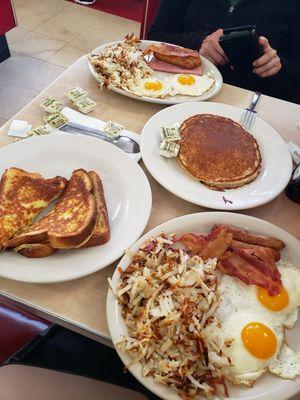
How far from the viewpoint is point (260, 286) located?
115 centimetres

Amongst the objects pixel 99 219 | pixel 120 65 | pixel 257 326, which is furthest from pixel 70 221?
pixel 120 65

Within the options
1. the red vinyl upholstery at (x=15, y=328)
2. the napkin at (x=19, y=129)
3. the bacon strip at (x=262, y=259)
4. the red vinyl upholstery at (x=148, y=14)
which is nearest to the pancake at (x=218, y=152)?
the bacon strip at (x=262, y=259)

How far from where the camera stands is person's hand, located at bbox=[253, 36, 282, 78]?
6.43 ft

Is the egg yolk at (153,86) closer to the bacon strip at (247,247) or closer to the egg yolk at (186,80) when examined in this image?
the egg yolk at (186,80)

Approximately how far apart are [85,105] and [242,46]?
0.84 m

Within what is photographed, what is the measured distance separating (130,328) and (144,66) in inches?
55.6

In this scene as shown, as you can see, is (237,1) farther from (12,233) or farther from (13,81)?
(13,81)

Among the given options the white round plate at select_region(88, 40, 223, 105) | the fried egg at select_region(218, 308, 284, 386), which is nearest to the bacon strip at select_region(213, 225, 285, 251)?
the fried egg at select_region(218, 308, 284, 386)

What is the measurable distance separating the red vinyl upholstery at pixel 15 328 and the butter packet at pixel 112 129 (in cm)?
84

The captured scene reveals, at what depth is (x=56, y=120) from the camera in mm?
1637

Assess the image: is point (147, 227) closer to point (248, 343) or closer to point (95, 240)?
point (95, 240)

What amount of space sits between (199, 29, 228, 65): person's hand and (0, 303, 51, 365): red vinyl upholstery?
166 cm

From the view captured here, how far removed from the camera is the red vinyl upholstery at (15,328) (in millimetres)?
1438

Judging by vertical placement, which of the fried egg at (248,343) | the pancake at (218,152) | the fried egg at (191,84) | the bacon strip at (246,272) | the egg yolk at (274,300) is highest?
the fried egg at (191,84)
